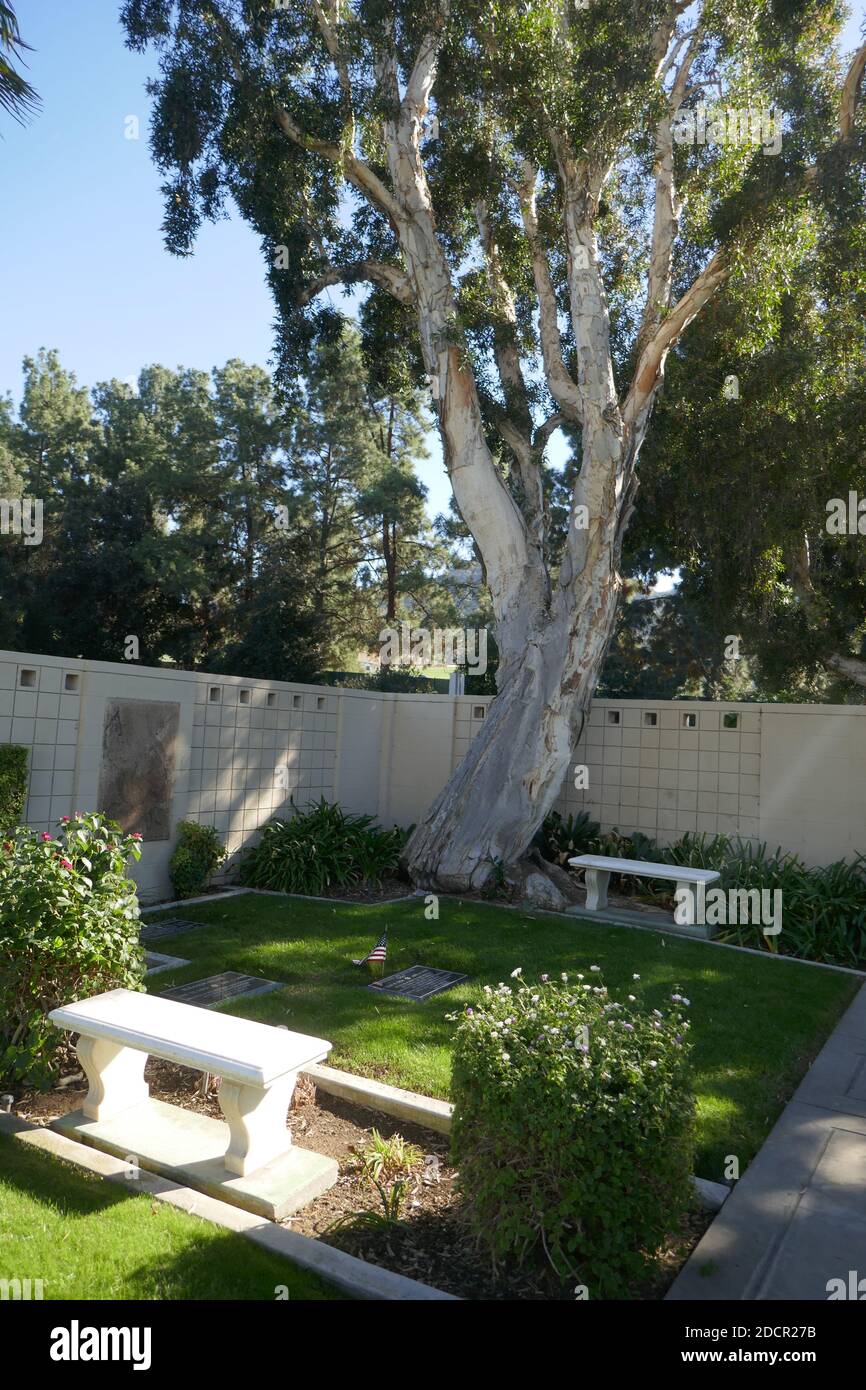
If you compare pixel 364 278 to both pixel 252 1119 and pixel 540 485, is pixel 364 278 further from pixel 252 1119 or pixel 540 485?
pixel 252 1119

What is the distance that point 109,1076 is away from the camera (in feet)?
13.1

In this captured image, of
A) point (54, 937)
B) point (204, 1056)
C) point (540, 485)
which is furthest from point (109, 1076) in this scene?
point (540, 485)

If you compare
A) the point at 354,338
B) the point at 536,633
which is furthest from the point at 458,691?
the point at 354,338

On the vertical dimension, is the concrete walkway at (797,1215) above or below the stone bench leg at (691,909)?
below

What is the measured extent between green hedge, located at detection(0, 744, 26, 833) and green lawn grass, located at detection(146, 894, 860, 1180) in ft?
5.11

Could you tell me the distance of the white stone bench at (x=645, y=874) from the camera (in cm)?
822

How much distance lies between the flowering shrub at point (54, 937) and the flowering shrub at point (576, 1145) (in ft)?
6.62

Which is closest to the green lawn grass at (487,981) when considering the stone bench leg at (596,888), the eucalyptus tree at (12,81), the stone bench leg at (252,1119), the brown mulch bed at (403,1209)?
the brown mulch bed at (403,1209)

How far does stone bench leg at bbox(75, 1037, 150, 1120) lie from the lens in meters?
3.95

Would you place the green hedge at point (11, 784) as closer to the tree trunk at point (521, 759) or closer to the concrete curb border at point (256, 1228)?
the concrete curb border at point (256, 1228)

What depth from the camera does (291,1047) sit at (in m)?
3.61

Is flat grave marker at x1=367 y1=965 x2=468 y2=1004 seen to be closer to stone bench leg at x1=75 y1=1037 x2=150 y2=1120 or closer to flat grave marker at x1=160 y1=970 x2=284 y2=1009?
flat grave marker at x1=160 y1=970 x2=284 y2=1009

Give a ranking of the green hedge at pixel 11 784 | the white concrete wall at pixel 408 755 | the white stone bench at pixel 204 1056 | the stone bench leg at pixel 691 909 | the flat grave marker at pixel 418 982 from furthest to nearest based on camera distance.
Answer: the stone bench leg at pixel 691 909
the white concrete wall at pixel 408 755
the green hedge at pixel 11 784
the flat grave marker at pixel 418 982
the white stone bench at pixel 204 1056

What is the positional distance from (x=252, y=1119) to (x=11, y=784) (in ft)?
14.4
